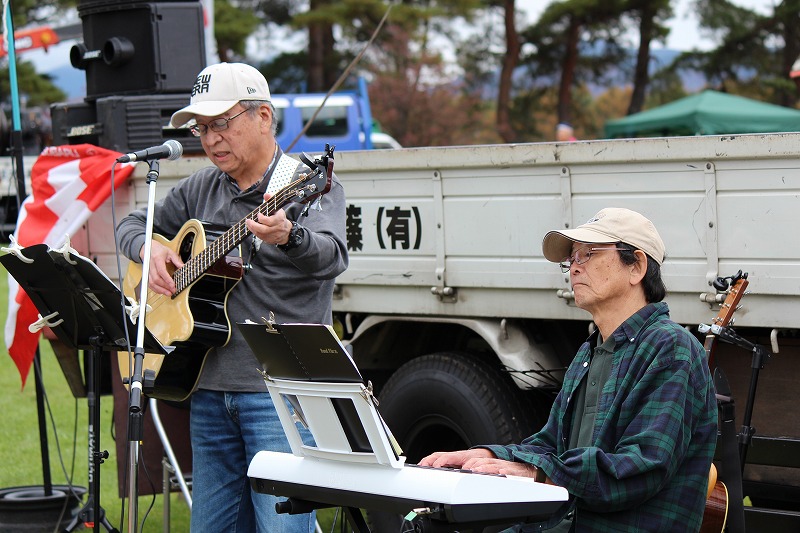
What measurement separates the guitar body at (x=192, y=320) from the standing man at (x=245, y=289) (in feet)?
0.13

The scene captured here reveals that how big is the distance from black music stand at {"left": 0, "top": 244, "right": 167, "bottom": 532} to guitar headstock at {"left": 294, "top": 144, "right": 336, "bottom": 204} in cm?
67

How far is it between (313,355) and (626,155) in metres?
1.78

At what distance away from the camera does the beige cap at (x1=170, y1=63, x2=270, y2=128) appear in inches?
155

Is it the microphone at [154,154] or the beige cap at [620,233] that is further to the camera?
the microphone at [154,154]

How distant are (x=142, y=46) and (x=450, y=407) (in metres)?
3.06

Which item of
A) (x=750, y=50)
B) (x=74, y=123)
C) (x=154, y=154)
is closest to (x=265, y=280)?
(x=154, y=154)

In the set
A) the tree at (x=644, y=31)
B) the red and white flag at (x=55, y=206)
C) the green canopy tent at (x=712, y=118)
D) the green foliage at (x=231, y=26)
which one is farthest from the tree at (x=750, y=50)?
the red and white flag at (x=55, y=206)

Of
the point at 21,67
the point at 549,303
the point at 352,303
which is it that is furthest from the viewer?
the point at 21,67

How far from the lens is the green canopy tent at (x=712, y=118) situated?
16578 millimetres

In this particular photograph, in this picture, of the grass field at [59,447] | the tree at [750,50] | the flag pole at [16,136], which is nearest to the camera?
the flag pole at [16,136]

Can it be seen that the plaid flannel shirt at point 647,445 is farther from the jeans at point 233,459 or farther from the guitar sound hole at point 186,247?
the guitar sound hole at point 186,247

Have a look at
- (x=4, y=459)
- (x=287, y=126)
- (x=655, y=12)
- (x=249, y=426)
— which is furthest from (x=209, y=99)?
(x=655, y=12)

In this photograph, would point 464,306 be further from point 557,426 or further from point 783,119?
point 783,119

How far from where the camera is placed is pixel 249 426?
13.0 feet
